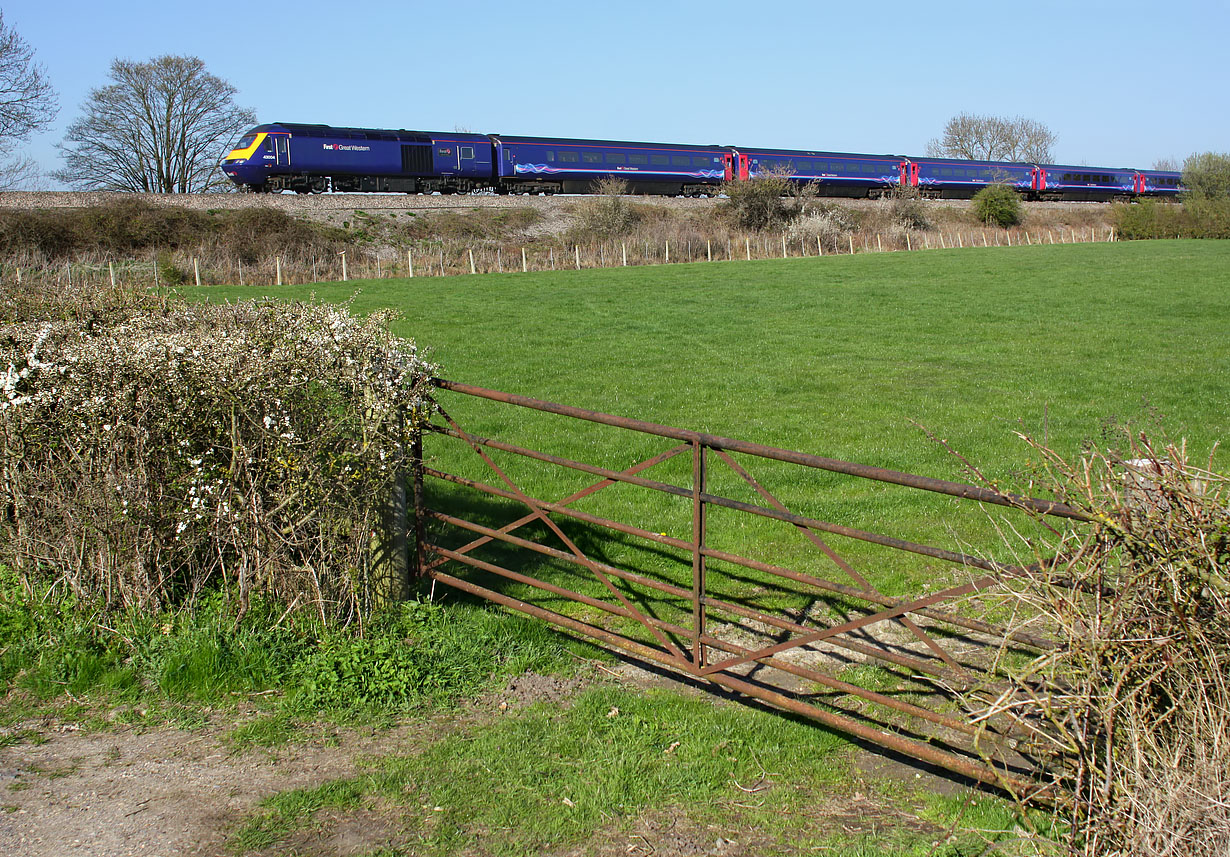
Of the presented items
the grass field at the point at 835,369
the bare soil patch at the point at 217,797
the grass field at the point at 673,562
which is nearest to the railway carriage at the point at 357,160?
the grass field at the point at 835,369

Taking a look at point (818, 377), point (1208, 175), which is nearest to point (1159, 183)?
point (1208, 175)

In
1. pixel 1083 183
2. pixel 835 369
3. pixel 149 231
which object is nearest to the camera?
pixel 835 369

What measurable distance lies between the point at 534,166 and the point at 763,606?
1743 inches

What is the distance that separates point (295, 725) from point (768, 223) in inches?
1754

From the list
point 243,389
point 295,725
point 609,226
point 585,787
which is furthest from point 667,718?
point 609,226

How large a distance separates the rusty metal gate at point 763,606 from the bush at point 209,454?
529 mm

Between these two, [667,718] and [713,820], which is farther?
[667,718]

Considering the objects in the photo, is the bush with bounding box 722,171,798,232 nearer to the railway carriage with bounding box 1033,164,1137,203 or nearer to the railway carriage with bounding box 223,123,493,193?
the railway carriage with bounding box 223,123,493,193

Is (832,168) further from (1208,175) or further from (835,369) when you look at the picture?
(835,369)

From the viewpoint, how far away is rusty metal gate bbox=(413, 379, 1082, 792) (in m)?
3.43

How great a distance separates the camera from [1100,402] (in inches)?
429

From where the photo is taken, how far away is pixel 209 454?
443 centimetres

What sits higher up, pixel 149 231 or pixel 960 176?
pixel 960 176

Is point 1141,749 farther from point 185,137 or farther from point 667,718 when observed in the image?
point 185,137
